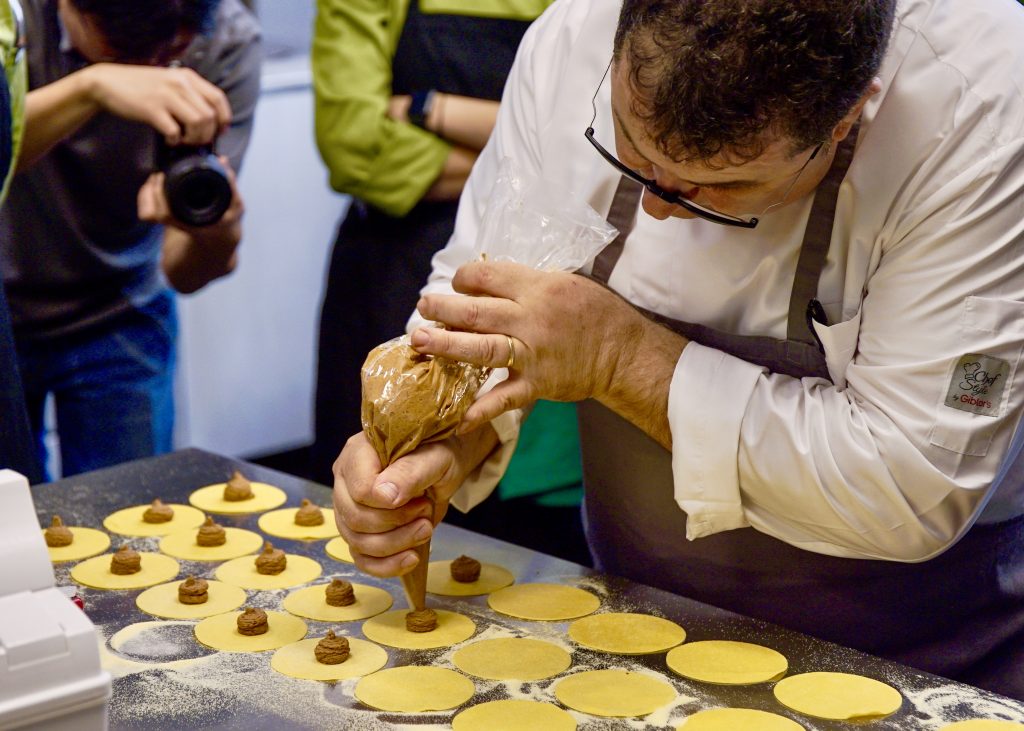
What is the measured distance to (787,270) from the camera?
1599mm

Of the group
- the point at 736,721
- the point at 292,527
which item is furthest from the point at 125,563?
the point at 736,721

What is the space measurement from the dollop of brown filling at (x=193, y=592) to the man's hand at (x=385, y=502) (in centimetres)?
21

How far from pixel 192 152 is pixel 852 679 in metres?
1.61

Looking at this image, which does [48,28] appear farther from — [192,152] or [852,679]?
[852,679]

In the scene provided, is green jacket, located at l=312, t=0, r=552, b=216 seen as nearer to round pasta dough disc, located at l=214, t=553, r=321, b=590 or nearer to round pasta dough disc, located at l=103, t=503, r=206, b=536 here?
round pasta dough disc, located at l=103, t=503, r=206, b=536

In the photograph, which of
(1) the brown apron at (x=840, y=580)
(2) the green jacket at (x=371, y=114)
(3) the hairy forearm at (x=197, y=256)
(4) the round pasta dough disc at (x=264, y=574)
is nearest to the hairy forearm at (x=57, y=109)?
(3) the hairy forearm at (x=197, y=256)

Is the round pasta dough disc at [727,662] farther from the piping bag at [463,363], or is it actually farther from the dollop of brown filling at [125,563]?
the dollop of brown filling at [125,563]

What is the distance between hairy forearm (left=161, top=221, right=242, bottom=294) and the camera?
264 cm

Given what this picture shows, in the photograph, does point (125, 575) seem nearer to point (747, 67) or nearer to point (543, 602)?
point (543, 602)

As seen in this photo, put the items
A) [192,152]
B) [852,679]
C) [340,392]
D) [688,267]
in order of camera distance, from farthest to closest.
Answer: [340,392] < [192,152] < [688,267] < [852,679]

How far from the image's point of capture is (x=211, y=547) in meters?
1.80

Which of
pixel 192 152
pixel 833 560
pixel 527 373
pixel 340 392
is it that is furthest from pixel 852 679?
pixel 340 392

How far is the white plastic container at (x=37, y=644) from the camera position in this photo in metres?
1.02

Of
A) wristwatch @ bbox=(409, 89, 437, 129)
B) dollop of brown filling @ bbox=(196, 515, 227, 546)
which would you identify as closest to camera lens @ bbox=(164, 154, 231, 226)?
wristwatch @ bbox=(409, 89, 437, 129)
